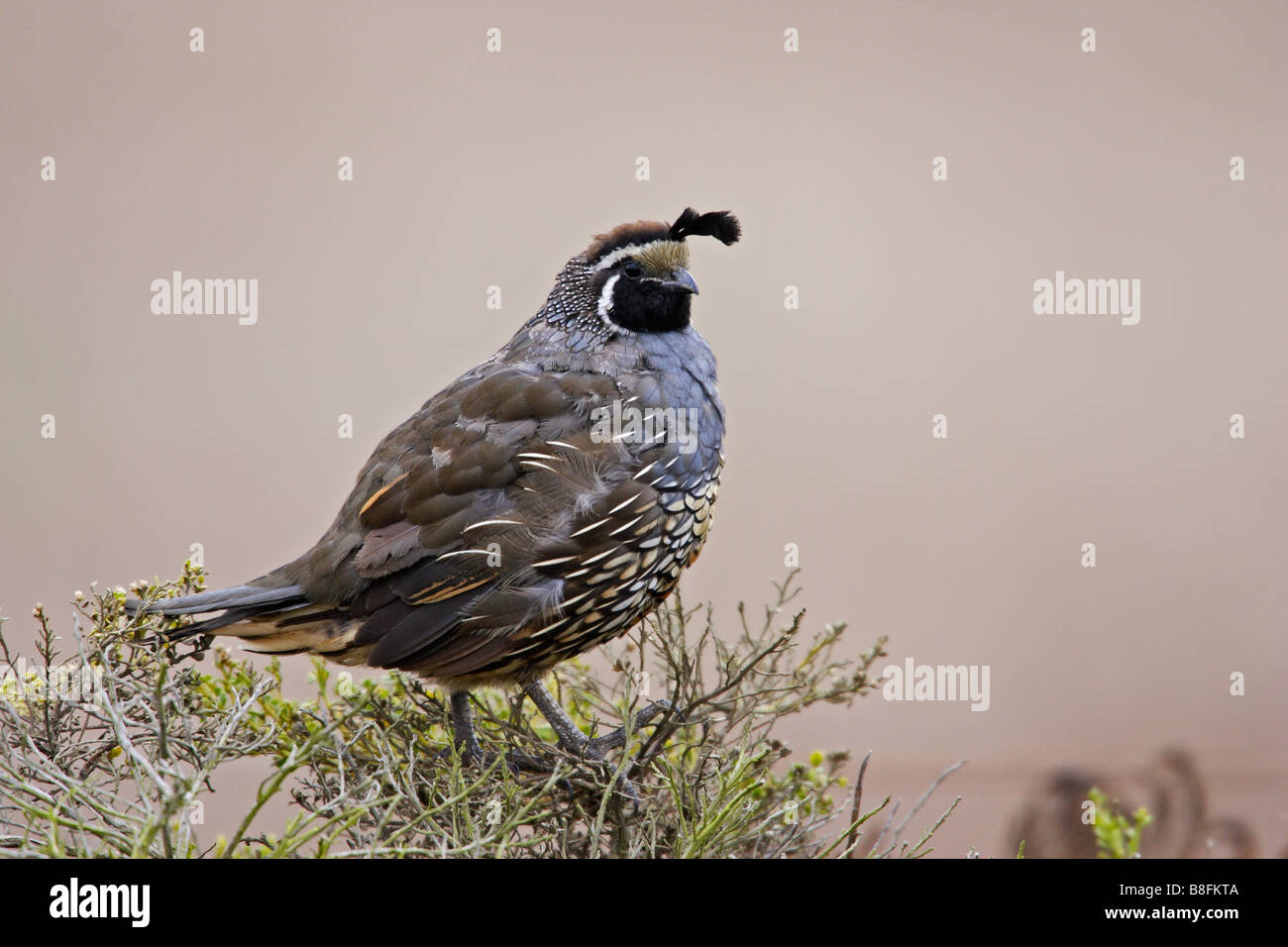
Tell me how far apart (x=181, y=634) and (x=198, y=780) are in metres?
0.50

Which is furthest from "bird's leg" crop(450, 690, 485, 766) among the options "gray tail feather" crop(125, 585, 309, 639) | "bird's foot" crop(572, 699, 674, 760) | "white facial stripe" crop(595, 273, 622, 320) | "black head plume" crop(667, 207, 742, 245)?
"black head plume" crop(667, 207, 742, 245)

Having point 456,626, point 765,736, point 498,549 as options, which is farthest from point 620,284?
point 765,736

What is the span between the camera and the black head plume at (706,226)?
1536mm

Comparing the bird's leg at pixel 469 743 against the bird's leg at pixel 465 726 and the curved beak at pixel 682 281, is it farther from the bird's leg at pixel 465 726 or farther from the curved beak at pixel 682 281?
the curved beak at pixel 682 281

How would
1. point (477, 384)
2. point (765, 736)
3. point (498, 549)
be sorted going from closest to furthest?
point (765, 736) < point (498, 549) < point (477, 384)

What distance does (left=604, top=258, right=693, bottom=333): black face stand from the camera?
1.53m

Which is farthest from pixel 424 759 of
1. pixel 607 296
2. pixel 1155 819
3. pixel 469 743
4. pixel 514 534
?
pixel 1155 819

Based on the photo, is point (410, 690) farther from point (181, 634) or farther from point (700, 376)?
point (700, 376)

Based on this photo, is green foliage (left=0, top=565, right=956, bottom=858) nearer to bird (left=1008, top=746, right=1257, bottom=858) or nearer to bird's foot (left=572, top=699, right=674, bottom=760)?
bird's foot (left=572, top=699, right=674, bottom=760)
